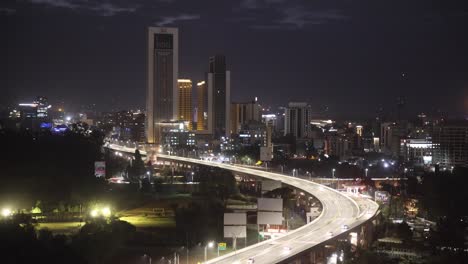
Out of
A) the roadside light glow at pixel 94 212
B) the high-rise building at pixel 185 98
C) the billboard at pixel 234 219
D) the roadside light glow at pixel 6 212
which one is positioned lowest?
the roadside light glow at pixel 94 212

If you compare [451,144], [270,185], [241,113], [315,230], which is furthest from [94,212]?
[241,113]

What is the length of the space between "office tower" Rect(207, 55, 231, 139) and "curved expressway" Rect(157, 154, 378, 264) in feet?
120

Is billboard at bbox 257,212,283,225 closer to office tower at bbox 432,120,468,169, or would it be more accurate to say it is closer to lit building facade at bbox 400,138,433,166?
office tower at bbox 432,120,468,169

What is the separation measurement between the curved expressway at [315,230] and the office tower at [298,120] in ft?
113

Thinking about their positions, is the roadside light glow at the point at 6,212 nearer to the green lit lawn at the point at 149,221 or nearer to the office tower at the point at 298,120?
the green lit lawn at the point at 149,221

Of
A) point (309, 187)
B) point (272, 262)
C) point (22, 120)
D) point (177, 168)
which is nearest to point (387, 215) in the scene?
point (309, 187)

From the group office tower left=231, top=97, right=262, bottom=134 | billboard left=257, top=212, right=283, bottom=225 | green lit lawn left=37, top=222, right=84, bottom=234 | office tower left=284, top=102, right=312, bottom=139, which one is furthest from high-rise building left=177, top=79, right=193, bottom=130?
billboard left=257, top=212, right=283, bottom=225

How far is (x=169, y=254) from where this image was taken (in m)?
12.7

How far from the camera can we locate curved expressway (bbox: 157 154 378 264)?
32.2ft

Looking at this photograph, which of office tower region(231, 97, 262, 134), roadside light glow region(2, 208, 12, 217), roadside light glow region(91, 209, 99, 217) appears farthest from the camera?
office tower region(231, 97, 262, 134)

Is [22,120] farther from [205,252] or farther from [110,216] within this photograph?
[205,252]

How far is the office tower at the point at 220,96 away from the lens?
186ft

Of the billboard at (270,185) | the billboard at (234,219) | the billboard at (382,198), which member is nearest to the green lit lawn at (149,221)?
the billboard at (234,219)

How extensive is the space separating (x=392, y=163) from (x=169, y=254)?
25.6 metres
